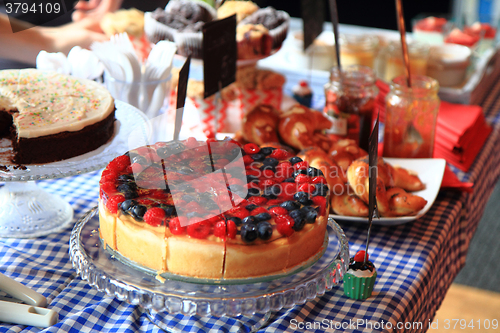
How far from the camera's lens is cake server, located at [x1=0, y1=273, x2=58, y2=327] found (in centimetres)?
89

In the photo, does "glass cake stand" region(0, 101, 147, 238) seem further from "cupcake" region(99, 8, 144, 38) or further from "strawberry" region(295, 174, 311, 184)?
"cupcake" region(99, 8, 144, 38)

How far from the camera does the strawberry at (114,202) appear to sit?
867 millimetres

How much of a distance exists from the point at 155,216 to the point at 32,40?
1.18m

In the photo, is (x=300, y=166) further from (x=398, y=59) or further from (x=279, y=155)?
(x=398, y=59)

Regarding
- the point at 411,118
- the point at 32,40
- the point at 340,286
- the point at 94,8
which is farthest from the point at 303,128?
the point at 94,8

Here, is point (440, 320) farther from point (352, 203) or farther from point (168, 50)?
point (168, 50)

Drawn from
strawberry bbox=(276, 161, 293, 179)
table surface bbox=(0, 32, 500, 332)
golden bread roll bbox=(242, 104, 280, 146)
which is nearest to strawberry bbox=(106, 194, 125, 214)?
table surface bbox=(0, 32, 500, 332)

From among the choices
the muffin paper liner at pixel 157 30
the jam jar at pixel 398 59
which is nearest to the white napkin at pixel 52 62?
the muffin paper liner at pixel 157 30

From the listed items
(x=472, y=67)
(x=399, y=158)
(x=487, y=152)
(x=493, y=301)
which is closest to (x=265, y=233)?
(x=399, y=158)

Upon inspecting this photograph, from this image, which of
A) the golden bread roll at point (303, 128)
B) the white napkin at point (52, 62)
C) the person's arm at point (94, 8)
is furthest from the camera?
the person's arm at point (94, 8)

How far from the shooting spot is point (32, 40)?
1.68 meters

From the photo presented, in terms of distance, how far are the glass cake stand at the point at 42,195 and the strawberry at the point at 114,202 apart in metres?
0.25

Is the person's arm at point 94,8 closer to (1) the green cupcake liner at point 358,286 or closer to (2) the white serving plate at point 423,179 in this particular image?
(2) the white serving plate at point 423,179

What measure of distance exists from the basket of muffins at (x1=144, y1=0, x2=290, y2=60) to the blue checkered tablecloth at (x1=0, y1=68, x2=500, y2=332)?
544 mm
